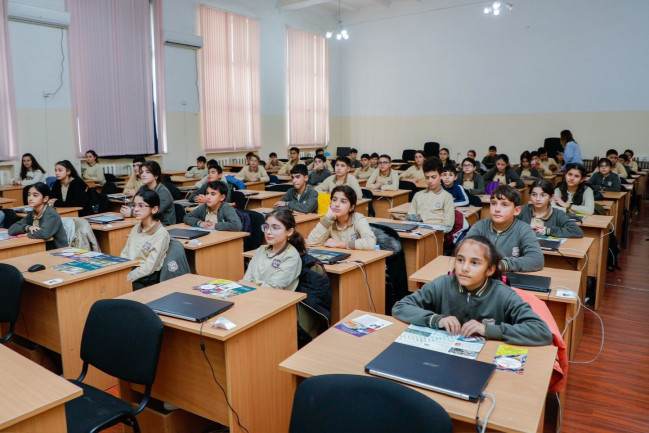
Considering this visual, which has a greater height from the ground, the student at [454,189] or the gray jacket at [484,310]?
the student at [454,189]

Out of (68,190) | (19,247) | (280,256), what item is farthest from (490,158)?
(19,247)

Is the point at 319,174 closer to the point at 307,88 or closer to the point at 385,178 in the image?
the point at 385,178

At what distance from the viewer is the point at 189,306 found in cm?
231

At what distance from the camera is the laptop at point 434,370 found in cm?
151

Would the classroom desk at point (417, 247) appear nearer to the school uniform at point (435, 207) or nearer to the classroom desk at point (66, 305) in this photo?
the school uniform at point (435, 207)

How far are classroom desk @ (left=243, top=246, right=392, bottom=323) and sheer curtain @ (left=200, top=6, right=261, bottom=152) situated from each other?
778 centimetres

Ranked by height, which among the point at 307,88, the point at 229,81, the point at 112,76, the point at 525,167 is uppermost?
the point at 307,88

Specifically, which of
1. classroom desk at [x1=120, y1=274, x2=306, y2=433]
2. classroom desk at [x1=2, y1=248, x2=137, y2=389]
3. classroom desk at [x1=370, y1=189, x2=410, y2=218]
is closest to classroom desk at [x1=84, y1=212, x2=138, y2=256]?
classroom desk at [x1=2, y1=248, x2=137, y2=389]

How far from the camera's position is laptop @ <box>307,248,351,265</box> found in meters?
3.26

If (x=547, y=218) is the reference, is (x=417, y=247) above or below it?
below

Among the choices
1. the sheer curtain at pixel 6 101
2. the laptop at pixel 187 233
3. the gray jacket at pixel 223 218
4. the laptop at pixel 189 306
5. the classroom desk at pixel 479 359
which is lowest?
the classroom desk at pixel 479 359

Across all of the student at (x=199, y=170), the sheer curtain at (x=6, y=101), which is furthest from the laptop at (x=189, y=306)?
the student at (x=199, y=170)

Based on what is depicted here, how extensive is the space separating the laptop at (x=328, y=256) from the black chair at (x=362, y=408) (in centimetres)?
189

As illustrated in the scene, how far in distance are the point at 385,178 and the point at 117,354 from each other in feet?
19.7
